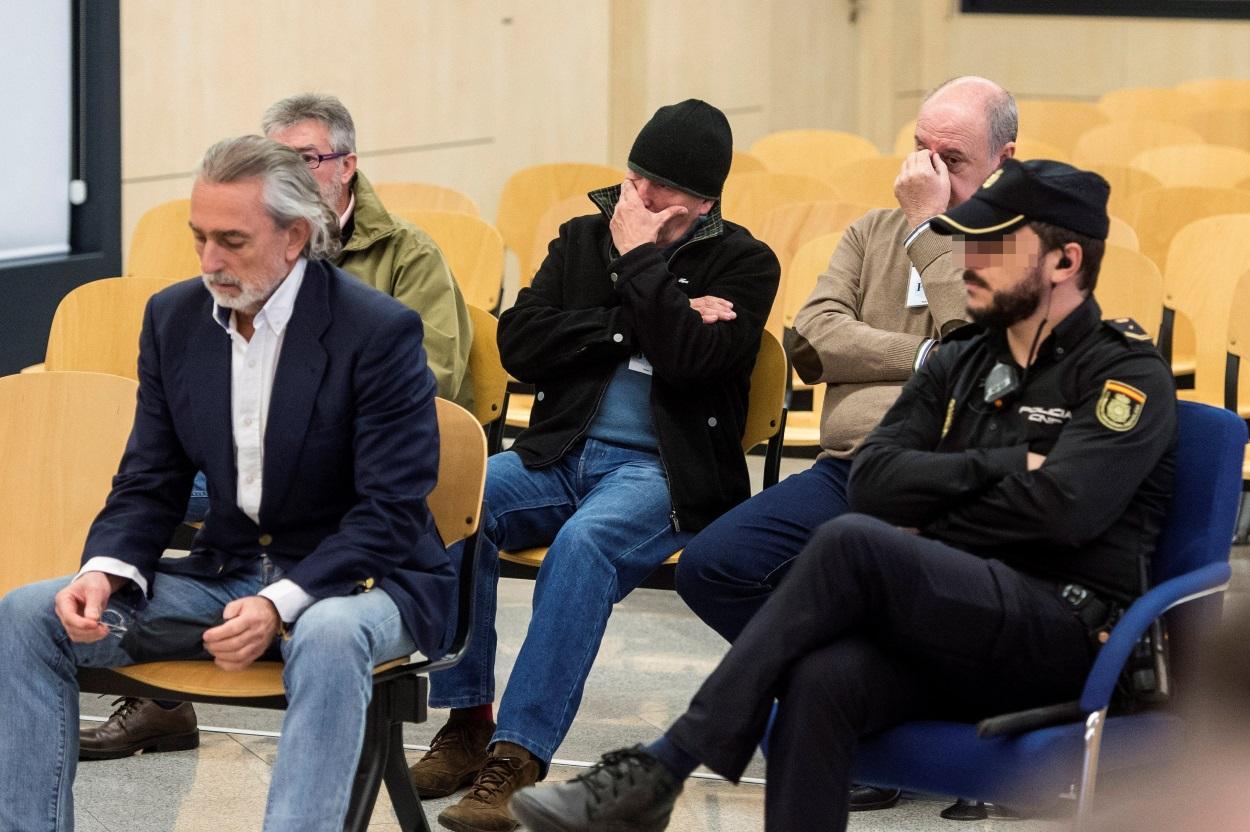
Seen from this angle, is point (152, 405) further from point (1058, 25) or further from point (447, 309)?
point (1058, 25)

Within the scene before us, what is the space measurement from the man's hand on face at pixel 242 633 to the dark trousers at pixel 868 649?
1.96ft

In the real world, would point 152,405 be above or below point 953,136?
below

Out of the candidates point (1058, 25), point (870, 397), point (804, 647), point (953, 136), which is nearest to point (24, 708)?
point (804, 647)

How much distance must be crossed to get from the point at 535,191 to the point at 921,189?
9.60 ft

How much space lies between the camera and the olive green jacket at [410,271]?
3348 millimetres

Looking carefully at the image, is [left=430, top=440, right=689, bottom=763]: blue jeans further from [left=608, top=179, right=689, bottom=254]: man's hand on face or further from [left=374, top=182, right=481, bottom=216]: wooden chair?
[left=374, top=182, right=481, bottom=216]: wooden chair

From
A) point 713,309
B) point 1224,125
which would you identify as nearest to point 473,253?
point 713,309

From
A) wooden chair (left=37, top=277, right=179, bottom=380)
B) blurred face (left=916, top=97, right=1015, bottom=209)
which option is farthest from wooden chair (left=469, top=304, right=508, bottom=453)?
blurred face (left=916, top=97, right=1015, bottom=209)

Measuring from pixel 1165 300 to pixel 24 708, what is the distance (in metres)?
3.19

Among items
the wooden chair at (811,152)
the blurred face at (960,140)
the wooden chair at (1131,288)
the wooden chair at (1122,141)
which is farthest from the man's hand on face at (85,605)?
the wooden chair at (1122,141)

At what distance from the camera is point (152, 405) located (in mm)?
2592

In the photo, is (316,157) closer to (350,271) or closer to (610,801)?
(350,271)

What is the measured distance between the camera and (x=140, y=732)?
3273 millimetres

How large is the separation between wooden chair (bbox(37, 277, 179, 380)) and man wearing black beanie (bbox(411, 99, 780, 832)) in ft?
3.02
